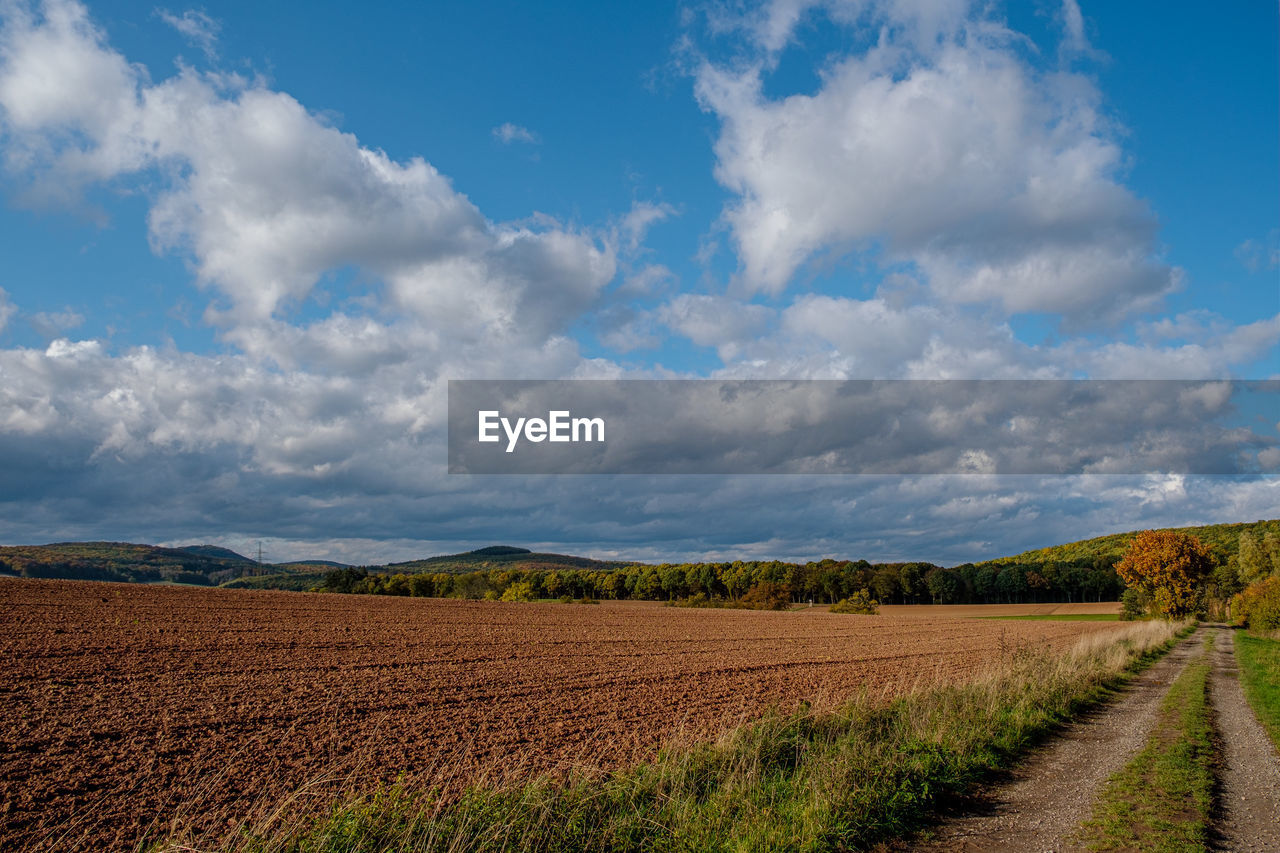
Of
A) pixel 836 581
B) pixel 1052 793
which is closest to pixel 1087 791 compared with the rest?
pixel 1052 793

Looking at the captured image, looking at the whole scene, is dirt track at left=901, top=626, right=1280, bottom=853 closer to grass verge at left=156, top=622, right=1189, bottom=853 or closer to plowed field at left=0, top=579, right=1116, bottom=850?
grass verge at left=156, top=622, right=1189, bottom=853

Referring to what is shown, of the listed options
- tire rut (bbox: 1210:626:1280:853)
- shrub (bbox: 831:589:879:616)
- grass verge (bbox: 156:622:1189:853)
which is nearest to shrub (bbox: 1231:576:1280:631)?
tire rut (bbox: 1210:626:1280:853)

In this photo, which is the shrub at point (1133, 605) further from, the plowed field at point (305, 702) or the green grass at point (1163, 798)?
the green grass at point (1163, 798)

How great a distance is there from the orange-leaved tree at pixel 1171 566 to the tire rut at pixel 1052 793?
6001cm

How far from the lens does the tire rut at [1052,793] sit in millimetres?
8672

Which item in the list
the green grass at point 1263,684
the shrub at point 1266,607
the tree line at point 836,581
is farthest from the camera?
the tree line at point 836,581

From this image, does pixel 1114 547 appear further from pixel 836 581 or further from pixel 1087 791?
pixel 1087 791

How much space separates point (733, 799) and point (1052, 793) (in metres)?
5.29

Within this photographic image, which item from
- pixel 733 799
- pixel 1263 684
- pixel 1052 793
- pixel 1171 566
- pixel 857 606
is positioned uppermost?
pixel 733 799

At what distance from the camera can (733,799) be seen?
29.6 ft

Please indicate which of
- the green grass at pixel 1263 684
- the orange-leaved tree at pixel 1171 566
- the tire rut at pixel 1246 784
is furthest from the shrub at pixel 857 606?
the tire rut at pixel 1246 784

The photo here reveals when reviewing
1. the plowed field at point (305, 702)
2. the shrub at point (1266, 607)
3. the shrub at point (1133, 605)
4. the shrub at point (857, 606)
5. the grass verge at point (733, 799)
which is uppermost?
the grass verge at point (733, 799)

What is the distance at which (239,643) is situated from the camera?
28734 millimetres

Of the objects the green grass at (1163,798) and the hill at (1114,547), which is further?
the hill at (1114,547)
